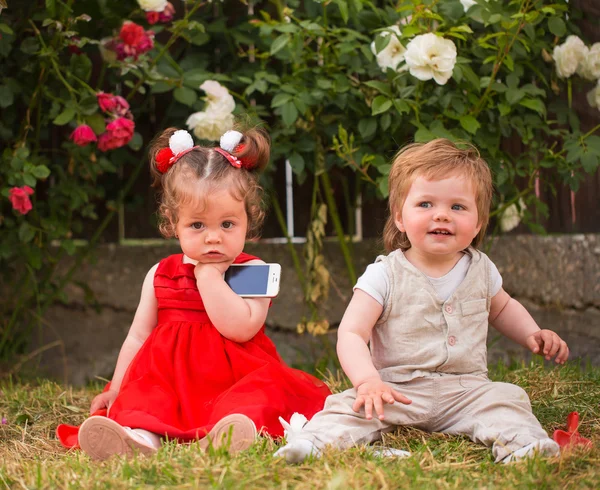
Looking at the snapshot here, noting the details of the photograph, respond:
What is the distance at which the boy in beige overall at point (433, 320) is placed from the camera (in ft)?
7.06

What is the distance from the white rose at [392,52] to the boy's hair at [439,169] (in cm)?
76

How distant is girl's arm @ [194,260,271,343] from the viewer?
234 centimetres

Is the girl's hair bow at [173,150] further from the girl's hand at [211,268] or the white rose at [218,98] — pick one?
the white rose at [218,98]

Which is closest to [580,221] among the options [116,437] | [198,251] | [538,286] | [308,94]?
[538,286]

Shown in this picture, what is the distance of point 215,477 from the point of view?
1690 millimetres

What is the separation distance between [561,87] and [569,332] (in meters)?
1.03

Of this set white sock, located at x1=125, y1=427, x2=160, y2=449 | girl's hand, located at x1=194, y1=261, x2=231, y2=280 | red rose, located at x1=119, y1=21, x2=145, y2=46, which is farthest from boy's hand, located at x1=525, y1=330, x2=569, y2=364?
red rose, located at x1=119, y1=21, x2=145, y2=46

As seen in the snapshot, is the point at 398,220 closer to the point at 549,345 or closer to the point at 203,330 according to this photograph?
the point at 549,345

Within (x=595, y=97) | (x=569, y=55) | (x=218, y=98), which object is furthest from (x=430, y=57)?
(x=218, y=98)

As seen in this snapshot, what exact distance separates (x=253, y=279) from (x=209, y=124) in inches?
39.8

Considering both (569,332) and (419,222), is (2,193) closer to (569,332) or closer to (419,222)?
(419,222)

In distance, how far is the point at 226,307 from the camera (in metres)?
2.34

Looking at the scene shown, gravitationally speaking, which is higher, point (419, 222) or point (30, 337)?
point (419, 222)

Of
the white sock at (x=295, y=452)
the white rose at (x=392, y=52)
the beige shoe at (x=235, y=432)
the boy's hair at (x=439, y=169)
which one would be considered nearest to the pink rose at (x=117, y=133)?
the white rose at (x=392, y=52)
